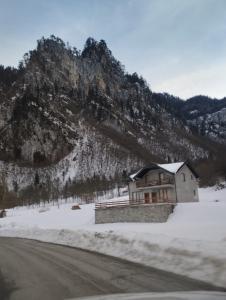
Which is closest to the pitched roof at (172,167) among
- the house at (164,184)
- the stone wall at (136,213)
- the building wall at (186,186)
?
the house at (164,184)

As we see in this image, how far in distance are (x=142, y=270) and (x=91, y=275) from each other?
5.33 ft

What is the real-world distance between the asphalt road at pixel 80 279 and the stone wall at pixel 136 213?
28.0 m

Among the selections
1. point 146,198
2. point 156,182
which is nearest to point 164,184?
point 156,182

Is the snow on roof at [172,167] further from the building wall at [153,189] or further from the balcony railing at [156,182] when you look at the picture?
the balcony railing at [156,182]

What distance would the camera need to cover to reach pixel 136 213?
4603cm

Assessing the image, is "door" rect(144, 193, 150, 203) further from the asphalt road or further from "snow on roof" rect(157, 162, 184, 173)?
the asphalt road

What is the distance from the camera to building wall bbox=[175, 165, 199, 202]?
59188mm

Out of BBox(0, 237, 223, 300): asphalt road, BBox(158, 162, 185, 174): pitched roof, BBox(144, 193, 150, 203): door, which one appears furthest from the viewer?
BBox(158, 162, 185, 174): pitched roof

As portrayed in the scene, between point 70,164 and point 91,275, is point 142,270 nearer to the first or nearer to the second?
point 91,275

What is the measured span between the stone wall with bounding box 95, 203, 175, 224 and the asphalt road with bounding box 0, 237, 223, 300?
28.0 m

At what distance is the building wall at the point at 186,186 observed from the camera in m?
59.2

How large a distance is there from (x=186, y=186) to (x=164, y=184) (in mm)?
4142

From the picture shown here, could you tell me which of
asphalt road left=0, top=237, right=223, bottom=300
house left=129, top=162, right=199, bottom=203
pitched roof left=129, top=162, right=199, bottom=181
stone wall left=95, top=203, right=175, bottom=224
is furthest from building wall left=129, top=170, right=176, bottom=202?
asphalt road left=0, top=237, right=223, bottom=300

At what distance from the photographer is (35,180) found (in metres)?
183
